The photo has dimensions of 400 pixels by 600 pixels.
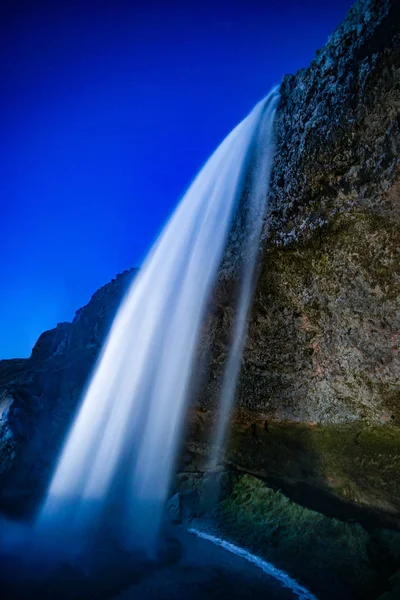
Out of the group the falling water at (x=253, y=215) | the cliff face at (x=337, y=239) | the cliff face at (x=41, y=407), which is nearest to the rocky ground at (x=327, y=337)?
the cliff face at (x=337, y=239)

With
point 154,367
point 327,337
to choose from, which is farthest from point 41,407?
point 327,337

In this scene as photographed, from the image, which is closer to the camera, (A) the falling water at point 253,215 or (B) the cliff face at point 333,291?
(B) the cliff face at point 333,291

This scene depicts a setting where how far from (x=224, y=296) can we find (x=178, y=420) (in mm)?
4371

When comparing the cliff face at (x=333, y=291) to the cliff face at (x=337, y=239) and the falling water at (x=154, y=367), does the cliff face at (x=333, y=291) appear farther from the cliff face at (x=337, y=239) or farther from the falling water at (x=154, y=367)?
the falling water at (x=154, y=367)

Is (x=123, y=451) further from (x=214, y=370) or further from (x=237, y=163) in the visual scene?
(x=237, y=163)

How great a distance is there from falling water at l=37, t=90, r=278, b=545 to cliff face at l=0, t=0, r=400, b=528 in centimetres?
64

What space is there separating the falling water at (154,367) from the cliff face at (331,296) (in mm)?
639

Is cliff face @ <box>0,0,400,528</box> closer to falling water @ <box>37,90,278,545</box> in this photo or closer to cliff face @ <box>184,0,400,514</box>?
cliff face @ <box>184,0,400,514</box>

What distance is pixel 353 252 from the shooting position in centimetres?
595

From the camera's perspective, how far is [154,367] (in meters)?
9.99

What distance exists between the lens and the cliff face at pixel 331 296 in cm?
521

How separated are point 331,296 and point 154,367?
220 inches

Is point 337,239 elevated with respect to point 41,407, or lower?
elevated

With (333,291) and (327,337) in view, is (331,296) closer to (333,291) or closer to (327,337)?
(333,291)
